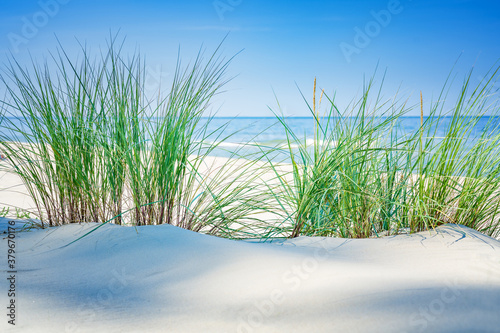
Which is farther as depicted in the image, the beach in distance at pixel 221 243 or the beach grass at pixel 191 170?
the beach grass at pixel 191 170

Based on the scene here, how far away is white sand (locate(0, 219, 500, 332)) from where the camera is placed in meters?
0.88

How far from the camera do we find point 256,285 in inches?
39.8

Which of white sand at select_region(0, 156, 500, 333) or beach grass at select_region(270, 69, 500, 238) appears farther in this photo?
beach grass at select_region(270, 69, 500, 238)

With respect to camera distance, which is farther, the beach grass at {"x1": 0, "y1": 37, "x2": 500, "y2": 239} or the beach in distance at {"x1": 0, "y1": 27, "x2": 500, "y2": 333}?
A: the beach grass at {"x1": 0, "y1": 37, "x2": 500, "y2": 239}

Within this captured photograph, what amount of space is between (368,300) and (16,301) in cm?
95

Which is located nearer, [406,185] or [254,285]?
[254,285]

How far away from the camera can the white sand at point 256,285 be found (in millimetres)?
883

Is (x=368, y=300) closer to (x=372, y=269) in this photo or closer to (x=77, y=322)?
(x=372, y=269)

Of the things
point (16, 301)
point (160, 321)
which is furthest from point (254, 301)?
point (16, 301)

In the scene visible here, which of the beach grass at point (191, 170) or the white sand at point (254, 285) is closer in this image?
the white sand at point (254, 285)

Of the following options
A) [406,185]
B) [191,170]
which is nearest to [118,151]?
[191,170]

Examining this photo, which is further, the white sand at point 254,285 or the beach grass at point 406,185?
the beach grass at point 406,185

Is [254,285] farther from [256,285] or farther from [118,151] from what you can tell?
[118,151]

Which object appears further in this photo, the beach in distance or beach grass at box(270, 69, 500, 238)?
beach grass at box(270, 69, 500, 238)
